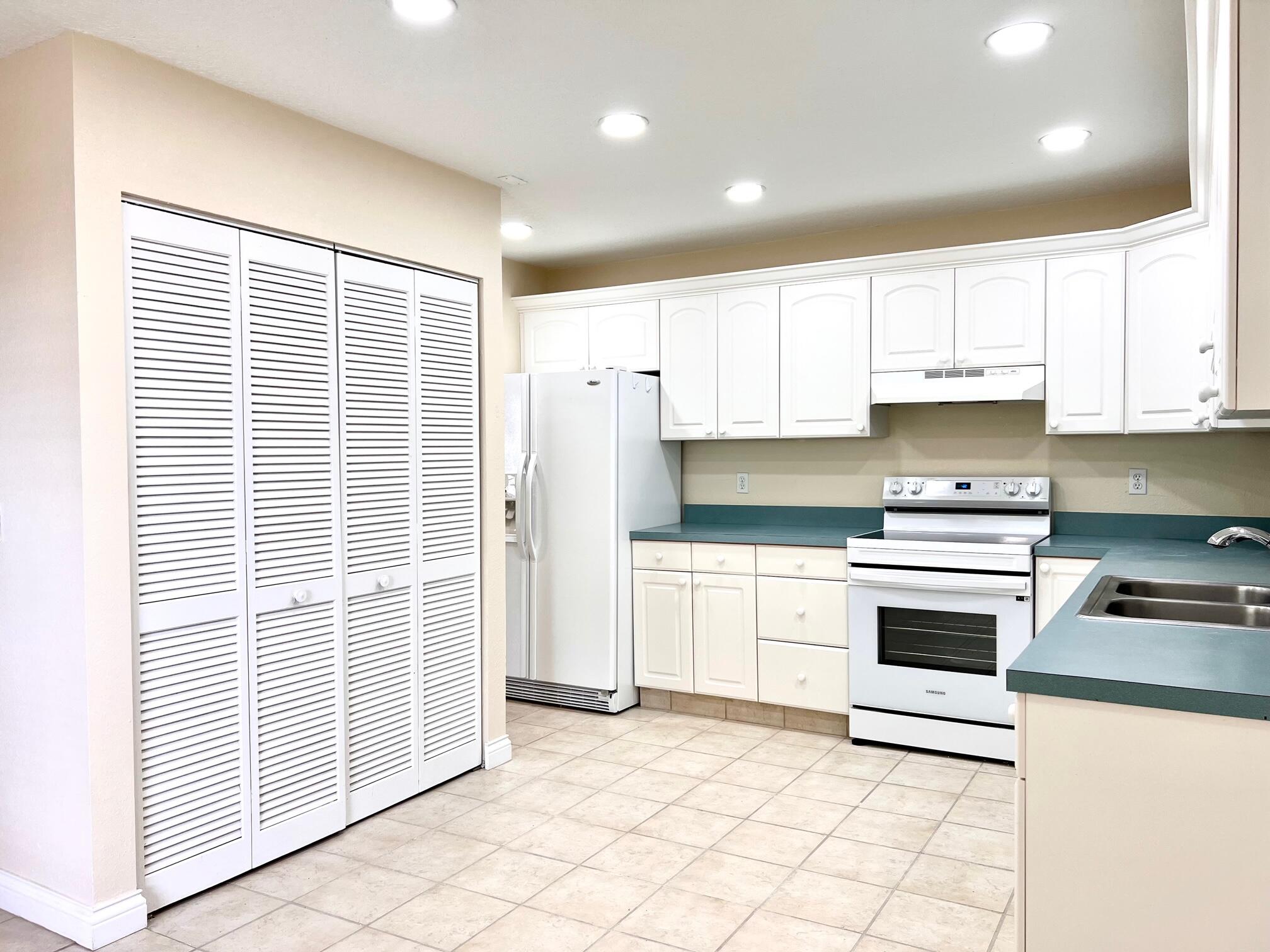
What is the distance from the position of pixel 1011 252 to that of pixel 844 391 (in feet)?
3.07

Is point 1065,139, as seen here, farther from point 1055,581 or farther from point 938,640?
point 938,640

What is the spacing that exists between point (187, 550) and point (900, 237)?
3.48 metres

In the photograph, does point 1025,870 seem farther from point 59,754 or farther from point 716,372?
point 716,372

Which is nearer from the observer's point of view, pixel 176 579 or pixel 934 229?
pixel 176 579

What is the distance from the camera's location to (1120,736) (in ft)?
5.00

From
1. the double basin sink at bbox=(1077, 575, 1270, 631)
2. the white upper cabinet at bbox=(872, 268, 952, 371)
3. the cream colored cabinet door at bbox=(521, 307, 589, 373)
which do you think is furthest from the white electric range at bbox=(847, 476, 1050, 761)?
the cream colored cabinet door at bbox=(521, 307, 589, 373)

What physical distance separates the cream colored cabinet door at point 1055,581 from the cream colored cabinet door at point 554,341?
8.32 feet

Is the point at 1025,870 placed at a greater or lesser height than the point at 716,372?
lesser

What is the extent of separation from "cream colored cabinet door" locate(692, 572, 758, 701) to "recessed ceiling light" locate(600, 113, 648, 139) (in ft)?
6.91

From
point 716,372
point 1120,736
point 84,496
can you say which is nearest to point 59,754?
point 84,496

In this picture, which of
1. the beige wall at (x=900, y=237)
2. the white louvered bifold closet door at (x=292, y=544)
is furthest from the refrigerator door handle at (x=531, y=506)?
the white louvered bifold closet door at (x=292, y=544)

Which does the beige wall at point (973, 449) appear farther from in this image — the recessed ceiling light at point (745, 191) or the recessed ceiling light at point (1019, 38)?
the recessed ceiling light at point (1019, 38)

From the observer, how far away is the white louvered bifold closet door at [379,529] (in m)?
3.15

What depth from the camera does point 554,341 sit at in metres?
5.12
